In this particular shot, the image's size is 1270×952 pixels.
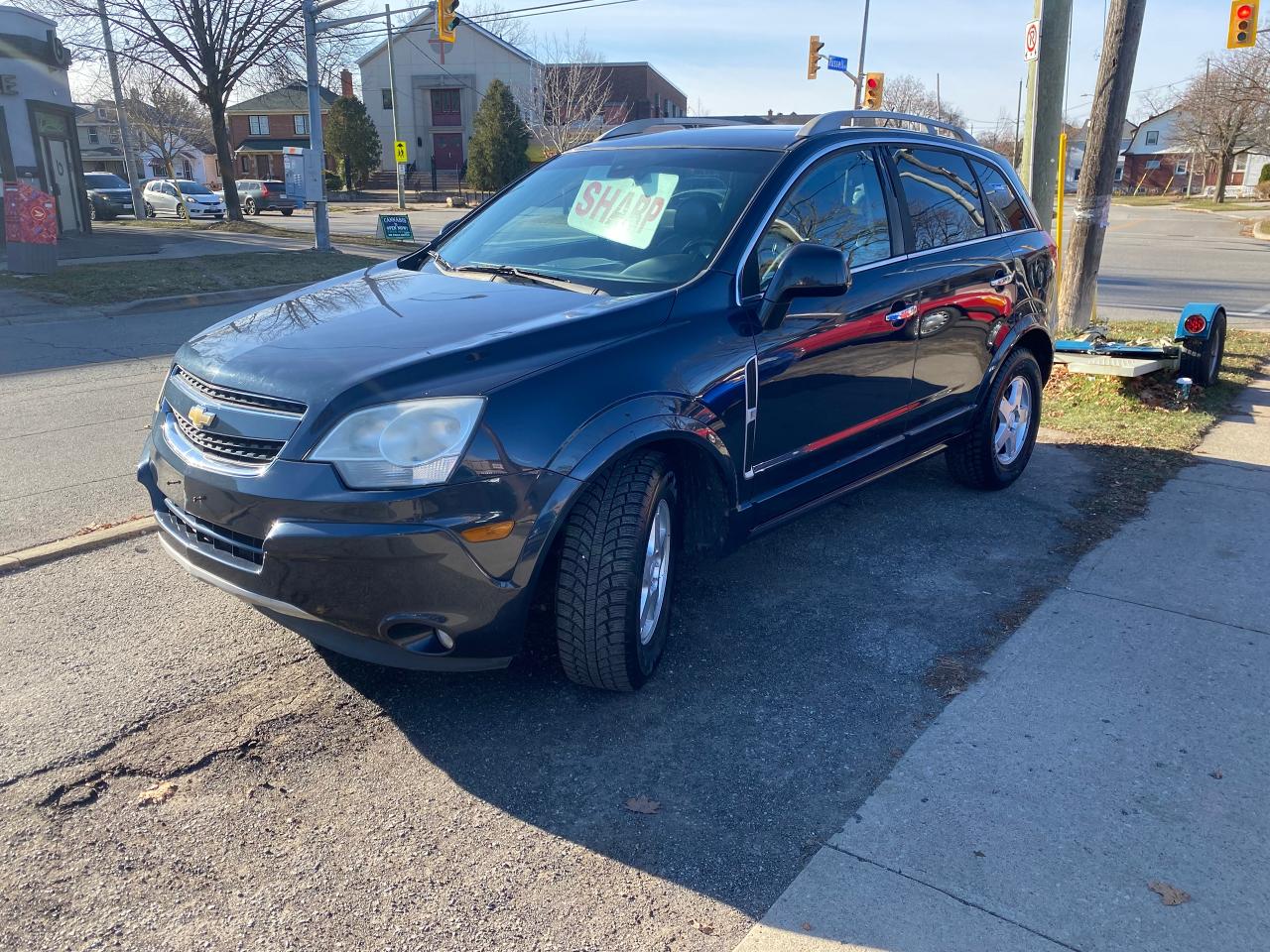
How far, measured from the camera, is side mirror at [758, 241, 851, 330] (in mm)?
3615

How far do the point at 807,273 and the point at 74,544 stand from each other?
3.45 meters

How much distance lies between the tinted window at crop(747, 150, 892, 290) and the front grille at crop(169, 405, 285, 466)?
181cm

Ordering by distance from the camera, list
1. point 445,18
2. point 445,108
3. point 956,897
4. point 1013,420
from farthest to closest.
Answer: point 445,108 < point 445,18 < point 1013,420 < point 956,897

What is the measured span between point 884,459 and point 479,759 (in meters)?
2.43

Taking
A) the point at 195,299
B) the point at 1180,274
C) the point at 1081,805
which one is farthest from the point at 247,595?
the point at 1180,274

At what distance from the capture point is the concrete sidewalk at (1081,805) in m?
2.46

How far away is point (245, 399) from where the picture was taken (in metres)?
3.11

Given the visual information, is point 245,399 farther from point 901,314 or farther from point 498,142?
point 498,142

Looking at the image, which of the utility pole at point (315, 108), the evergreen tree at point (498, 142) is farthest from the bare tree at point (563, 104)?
the utility pole at point (315, 108)

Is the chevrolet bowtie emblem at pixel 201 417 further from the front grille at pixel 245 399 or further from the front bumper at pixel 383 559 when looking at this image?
the front bumper at pixel 383 559

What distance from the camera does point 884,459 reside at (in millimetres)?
4645

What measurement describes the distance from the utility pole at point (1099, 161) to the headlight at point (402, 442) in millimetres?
7653

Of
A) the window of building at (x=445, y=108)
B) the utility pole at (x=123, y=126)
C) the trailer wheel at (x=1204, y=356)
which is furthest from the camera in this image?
the window of building at (x=445, y=108)

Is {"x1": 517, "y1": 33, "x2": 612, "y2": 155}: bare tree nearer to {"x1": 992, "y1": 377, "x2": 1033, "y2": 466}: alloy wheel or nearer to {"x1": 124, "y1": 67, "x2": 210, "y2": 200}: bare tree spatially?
{"x1": 124, "y1": 67, "x2": 210, "y2": 200}: bare tree
